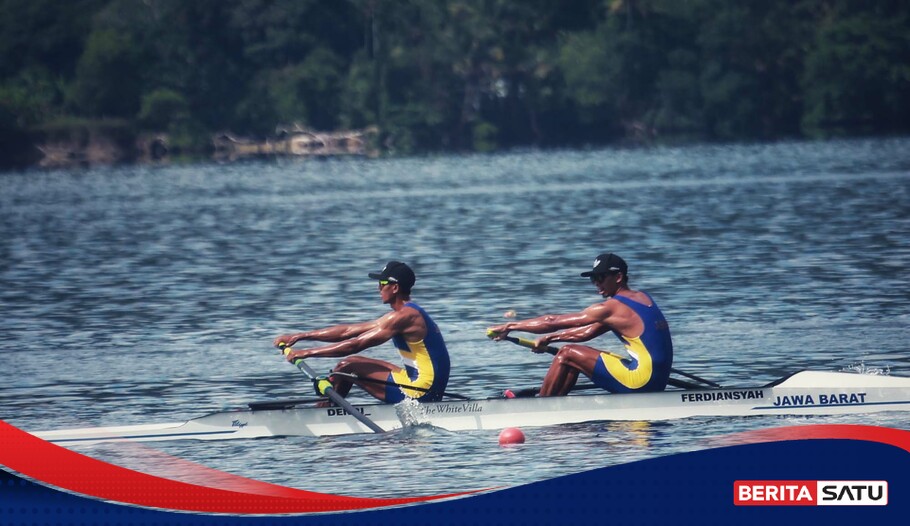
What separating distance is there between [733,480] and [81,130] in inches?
4772

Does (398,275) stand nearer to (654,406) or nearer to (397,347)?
(397,347)

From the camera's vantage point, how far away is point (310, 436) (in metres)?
18.9

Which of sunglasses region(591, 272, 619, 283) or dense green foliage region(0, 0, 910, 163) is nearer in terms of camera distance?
sunglasses region(591, 272, 619, 283)

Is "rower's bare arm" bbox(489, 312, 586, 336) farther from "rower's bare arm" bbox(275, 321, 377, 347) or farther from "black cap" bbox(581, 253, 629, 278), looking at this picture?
"rower's bare arm" bbox(275, 321, 377, 347)

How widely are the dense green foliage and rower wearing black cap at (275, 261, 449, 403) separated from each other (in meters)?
109

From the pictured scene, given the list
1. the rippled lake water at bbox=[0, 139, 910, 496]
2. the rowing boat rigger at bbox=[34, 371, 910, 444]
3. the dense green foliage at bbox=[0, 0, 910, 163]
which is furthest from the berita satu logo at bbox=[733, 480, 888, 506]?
the dense green foliage at bbox=[0, 0, 910, 163]

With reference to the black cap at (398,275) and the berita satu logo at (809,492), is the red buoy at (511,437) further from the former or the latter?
the berita satu logo at (809,492)

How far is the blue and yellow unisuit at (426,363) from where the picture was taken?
60.8ft

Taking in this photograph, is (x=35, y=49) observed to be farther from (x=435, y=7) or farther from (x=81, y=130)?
(x=435, y=7)

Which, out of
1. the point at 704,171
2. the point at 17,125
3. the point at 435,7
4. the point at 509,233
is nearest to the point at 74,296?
the point at 509,233

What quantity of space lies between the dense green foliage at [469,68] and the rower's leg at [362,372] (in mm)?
109367

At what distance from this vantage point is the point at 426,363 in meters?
18.6

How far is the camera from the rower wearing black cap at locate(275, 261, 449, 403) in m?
18.4

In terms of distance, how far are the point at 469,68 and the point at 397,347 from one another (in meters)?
116
